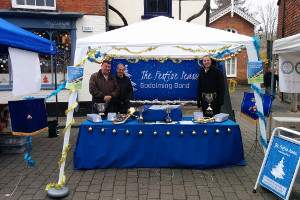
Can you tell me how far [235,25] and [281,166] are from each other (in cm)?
2278

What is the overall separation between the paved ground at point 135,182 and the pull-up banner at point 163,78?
2.81m

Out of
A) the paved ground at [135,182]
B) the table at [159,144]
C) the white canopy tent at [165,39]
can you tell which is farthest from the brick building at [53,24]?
the table at [159,144]

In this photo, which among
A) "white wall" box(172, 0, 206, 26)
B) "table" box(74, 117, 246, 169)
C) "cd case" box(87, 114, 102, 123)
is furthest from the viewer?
"white wall" box(172, 0, 206, 26)

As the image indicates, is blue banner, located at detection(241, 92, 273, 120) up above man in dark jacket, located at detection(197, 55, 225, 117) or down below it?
below

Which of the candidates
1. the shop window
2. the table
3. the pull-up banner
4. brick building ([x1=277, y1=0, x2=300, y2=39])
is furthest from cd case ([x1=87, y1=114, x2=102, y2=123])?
brick building ([x1=277, y1=0, x2=300, y2=39])

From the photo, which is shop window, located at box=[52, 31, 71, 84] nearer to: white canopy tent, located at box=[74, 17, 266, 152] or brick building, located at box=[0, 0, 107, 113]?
brick building, located at box=[0, 0, 107, 113]

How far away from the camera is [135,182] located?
13.5 feet

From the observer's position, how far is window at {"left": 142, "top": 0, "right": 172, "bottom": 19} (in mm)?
10602

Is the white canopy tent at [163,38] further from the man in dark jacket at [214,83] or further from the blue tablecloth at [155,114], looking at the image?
the blue tablecloth at [155,114]

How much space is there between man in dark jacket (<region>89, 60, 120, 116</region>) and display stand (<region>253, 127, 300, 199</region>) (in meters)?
3.01

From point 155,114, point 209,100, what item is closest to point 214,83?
point 209,100

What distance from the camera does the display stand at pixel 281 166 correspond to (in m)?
3.24

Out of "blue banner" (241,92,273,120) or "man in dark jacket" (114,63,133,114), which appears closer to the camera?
"blue banner" (241,92,273,120)

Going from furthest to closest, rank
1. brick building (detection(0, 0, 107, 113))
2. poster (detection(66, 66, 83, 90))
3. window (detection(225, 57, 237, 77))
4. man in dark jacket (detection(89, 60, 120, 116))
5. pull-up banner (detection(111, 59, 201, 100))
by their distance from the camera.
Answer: window (detection(225, 57, 237, 77)) < brick building (detection(0, 0, 107, 113)) < pull-up banner (detection(111, 59, 201, 100)) < man in dark jacket (detection(89, 60, 120, 116)) < poster (detection(66, 66, 83, 90))
